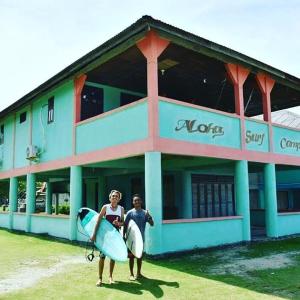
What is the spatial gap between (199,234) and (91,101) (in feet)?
23.1

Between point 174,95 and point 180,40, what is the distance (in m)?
6.64

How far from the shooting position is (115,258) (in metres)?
7.36

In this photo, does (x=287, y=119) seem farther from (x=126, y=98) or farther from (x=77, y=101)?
(x=77, y=101)

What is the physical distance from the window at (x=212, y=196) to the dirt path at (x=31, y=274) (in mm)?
8334

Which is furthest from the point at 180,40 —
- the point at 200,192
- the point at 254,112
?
the point at 254,112

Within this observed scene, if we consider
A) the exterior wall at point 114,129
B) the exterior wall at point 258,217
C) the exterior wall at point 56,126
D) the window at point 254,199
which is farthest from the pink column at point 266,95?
the window at point 254,199

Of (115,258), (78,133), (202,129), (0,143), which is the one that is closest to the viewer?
(115,258)

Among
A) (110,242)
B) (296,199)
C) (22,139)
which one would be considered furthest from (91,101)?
(296,199)

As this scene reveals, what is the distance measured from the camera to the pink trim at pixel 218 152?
1082 cm

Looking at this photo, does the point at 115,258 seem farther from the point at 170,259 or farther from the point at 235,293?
the point at 170,259

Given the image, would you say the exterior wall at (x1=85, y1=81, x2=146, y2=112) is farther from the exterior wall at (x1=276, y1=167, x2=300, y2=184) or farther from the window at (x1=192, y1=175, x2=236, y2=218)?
the exterior wall at (x1=276, y1=167, x2=300, y2=184)

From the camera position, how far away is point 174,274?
845 cm

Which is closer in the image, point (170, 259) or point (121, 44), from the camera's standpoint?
point (170, 259)

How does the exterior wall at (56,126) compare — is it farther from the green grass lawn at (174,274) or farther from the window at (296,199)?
the window at (296,199)
